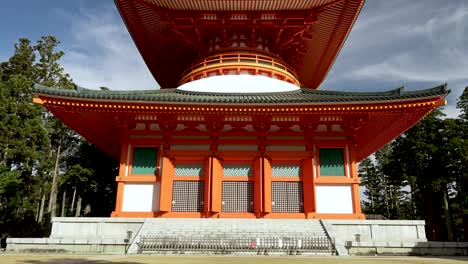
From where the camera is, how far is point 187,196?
15.8 metres

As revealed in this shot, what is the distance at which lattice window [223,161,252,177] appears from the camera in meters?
16.0

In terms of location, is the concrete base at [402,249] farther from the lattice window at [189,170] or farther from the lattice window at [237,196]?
the lattice window at [189,170]

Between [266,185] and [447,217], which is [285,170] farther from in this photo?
[447,217]

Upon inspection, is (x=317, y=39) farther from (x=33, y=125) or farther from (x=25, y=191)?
(x=25, y=191)

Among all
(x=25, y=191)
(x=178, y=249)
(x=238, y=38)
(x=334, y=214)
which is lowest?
(x=178, y=249)

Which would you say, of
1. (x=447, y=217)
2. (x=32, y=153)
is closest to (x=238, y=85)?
(x=32, y=153)

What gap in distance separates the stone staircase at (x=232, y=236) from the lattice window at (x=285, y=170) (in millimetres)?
2537

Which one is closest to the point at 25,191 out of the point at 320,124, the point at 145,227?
the point at 145,227

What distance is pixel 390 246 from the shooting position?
11.8m

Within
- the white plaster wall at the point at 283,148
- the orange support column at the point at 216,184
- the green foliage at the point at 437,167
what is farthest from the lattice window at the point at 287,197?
the green foliage at the point at 437,167

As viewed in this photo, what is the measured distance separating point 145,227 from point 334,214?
8073 millimetres

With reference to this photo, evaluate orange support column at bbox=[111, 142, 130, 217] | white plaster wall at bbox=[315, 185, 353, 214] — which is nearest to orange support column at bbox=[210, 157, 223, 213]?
orange support column at bbox=[111, 142, 130, 217]

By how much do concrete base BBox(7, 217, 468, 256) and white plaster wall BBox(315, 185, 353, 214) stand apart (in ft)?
5.50

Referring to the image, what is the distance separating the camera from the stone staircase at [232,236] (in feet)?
36.5
